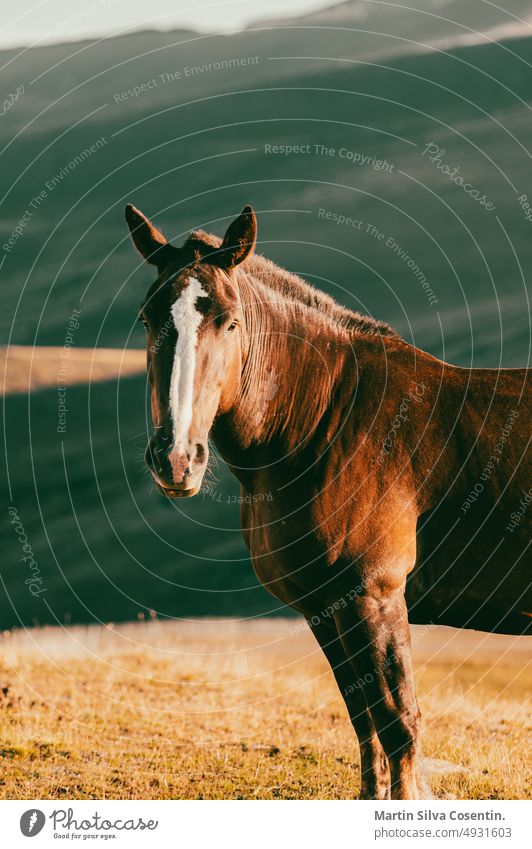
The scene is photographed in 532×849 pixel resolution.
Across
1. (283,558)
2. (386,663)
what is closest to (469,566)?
(386,663)

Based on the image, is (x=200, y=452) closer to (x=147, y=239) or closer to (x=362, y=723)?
(x=147, y=239)

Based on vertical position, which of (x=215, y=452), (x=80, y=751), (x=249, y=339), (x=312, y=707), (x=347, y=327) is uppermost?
(x=347, y=327)

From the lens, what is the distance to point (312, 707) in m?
12.1

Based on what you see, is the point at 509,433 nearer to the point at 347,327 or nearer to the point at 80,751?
the point at 347,327

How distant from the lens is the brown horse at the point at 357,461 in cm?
705

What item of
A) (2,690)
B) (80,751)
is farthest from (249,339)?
(2,690)

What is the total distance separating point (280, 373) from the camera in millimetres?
7672

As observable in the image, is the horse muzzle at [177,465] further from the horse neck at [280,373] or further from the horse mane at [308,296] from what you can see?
the horse mane at [308,296]

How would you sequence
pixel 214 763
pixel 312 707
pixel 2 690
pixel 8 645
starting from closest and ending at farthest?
1. pixel 214 763
2. pixel 2 690
3. pixel 312 707
4. pixel 8 645

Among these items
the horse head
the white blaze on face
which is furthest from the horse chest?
the white blaze on face

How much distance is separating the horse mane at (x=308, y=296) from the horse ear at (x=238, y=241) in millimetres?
144

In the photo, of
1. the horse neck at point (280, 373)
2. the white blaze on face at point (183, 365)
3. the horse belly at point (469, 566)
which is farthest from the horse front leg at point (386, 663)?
the white blaze on face at point (183, 365)

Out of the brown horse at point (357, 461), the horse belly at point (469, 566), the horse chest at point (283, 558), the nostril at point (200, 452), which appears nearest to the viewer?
the nostril at point (200, 452)

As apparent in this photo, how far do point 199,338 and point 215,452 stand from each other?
1.46 meters
